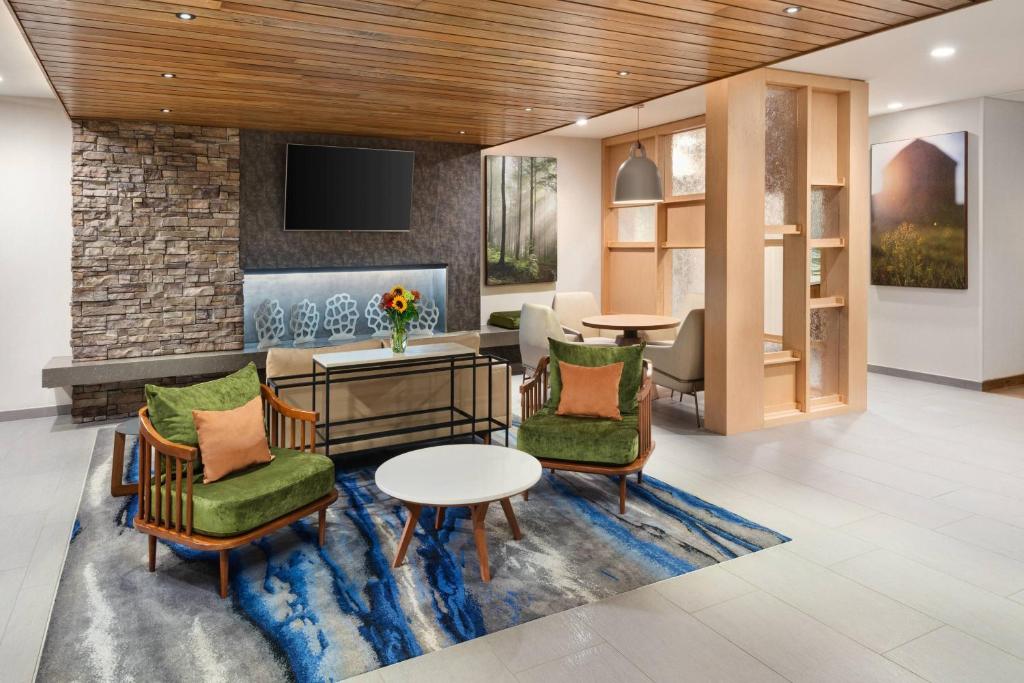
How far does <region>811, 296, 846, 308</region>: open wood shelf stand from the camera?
5851 mm

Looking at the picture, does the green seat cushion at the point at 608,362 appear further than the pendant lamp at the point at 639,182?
No

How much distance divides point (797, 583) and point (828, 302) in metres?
3.51

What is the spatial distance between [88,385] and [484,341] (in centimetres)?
365

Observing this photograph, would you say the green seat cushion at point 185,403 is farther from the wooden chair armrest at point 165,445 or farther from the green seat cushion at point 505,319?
the green seat cushion at point 505,319

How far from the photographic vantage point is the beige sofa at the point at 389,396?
175 inches

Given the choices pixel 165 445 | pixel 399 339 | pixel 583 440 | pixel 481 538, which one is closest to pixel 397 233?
pixel 399 339

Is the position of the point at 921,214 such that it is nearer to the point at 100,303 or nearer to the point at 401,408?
the point at 401,408

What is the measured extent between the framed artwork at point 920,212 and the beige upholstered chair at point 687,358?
127 inches

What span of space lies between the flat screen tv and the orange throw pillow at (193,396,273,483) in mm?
3487

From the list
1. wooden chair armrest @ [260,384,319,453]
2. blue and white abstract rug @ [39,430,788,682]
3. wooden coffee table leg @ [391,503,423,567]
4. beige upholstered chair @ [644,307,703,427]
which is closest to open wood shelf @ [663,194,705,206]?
beige upholstered chair @ [644,307,703,427]

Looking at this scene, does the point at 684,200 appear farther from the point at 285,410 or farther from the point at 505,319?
the point at 285,410

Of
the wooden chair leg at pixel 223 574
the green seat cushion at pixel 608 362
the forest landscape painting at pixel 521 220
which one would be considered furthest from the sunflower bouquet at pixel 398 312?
the forest landscape painting at pixel 521 220

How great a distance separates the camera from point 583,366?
4406mm

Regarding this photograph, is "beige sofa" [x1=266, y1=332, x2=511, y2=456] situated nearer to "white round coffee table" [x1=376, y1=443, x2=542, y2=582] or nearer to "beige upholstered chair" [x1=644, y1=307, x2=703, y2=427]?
"white round coffee table" [x1=376, y1=443, x2=542, y2=582]
